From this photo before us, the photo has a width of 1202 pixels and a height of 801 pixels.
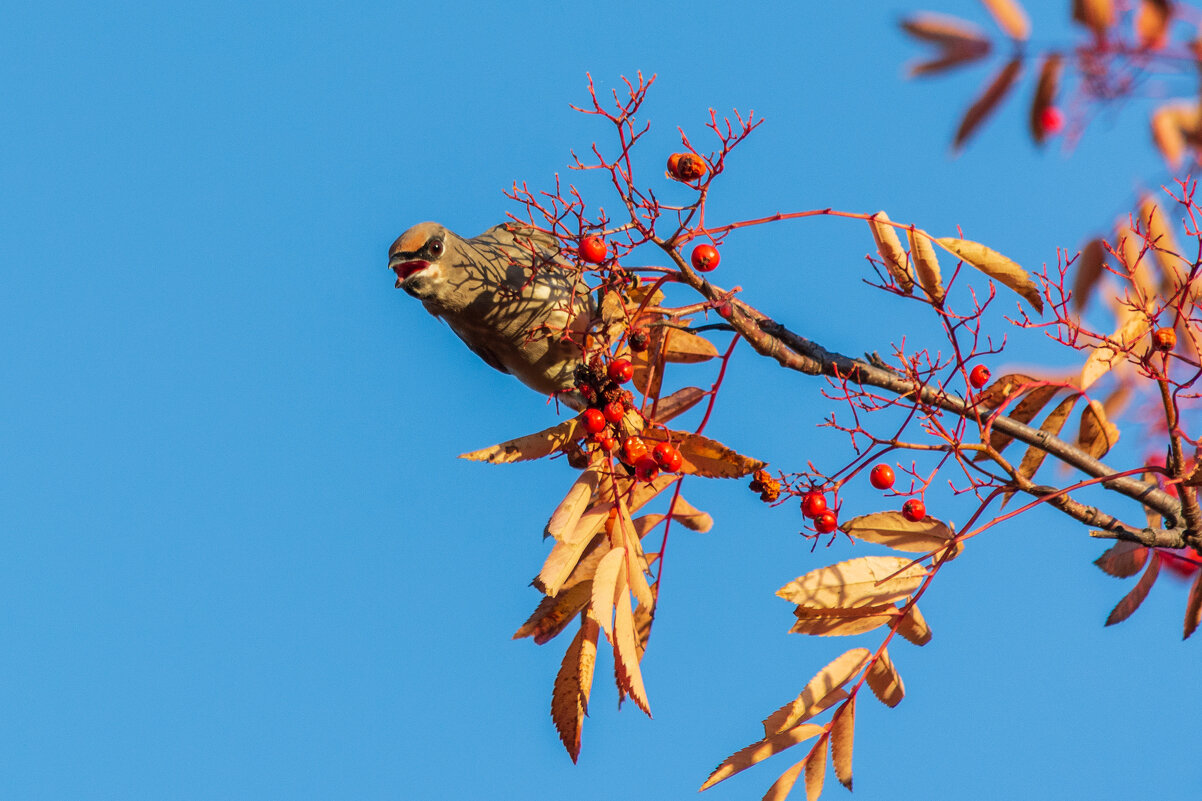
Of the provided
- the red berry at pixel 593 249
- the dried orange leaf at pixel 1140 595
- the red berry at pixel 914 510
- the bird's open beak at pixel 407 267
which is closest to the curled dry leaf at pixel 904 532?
the red berry at pixel 914 510

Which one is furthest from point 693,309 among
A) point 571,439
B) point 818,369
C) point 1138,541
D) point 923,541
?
point 1138,541

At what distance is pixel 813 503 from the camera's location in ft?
7.95

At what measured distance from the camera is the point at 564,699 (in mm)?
2471

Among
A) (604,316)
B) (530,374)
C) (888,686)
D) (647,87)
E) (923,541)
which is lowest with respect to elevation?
(888,686)

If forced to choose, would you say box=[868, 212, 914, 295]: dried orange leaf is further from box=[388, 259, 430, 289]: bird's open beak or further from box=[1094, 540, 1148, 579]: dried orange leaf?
box=[388, 259, 430, 289]: bird's open beak

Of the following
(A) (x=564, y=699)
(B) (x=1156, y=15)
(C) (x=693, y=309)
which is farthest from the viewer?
(A) (x=564, y=699)

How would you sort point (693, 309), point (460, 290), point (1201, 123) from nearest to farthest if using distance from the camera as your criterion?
point (1201, 123), point (693, 309), point (460, 290)

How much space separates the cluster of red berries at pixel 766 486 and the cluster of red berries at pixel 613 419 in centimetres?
17

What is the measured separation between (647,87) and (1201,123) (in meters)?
1.06

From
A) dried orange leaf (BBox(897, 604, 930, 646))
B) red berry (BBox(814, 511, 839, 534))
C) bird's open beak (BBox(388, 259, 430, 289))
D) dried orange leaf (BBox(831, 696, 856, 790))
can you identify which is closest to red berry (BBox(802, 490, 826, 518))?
red berry (BBox(814, 511, 839, 534))

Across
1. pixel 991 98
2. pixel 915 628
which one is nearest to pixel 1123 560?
pixel 915 628

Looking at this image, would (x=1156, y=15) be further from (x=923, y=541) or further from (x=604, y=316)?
(x=604, y=316)

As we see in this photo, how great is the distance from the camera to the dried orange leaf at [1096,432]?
2.60 metres

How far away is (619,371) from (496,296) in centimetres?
83
